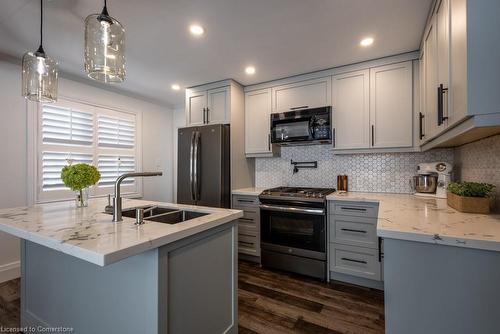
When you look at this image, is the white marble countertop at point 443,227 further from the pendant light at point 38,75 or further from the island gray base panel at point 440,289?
the pendant light at point 38,75

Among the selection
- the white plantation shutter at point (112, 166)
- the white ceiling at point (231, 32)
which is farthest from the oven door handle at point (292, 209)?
the white plantation shutter at point (112, 166)

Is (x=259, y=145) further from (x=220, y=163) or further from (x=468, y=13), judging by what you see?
(x=468, y=13)

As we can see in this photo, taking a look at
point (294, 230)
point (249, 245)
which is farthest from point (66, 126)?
point (294, 230)

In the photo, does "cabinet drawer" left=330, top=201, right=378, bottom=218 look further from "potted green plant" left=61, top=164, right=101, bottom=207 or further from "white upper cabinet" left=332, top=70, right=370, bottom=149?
"potted green plant" left=61, top=164, right=101, bottom=207

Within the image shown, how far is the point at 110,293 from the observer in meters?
1.22

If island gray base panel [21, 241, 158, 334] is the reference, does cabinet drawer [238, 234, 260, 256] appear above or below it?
below

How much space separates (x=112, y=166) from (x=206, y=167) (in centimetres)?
158

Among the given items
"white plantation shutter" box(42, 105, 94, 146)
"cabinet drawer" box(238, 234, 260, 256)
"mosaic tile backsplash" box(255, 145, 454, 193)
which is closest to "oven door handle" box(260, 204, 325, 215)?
"cabinet drawer" box(238, 234, 260, 256)

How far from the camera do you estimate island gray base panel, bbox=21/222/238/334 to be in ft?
3.52

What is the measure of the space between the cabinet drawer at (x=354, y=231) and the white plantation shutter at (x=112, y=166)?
316 centimetres

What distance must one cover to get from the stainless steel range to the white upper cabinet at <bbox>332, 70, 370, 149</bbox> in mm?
721

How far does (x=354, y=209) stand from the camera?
7.66ft

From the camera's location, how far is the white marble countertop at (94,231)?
2.84 ft

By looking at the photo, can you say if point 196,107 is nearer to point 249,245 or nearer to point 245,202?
point 245,202
